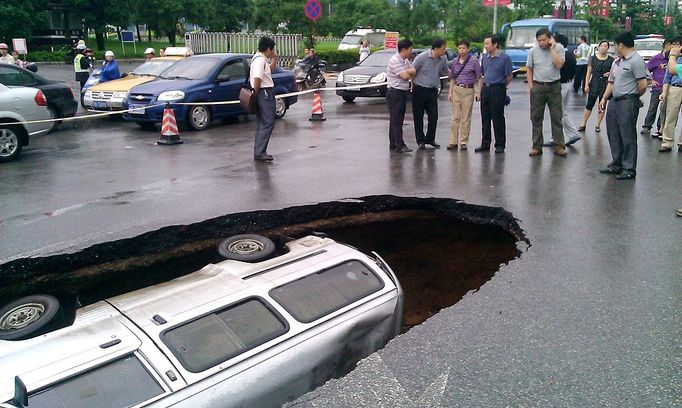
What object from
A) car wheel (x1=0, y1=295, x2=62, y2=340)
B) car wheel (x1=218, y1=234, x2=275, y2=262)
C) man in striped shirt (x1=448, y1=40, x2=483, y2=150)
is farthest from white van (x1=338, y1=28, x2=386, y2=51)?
car wheel (x1=0, y1=295, x2=62, y2=340)

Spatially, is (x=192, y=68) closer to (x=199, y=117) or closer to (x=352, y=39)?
(x=199, y=117)

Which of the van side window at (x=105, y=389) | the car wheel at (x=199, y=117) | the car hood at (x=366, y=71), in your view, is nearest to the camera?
the van side window at (x=105, y=389)

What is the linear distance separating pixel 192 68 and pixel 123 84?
1.86m

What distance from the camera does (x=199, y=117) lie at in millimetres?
13430

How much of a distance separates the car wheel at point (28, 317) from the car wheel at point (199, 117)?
9.51m

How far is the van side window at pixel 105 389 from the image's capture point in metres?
3.05

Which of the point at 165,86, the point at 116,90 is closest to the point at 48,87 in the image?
the point at 116,90

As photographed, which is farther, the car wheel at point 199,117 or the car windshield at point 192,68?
the car windshield at point 192,68

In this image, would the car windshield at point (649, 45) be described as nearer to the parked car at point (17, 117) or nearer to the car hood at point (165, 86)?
the car hood at point (165, 86)

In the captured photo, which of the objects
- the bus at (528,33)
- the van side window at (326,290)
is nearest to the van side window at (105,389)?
the van side window at (326,290)

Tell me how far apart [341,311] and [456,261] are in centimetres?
331

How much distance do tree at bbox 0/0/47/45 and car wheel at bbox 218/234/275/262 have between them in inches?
1458

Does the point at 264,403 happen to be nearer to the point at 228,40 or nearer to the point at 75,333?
the point at 75,333

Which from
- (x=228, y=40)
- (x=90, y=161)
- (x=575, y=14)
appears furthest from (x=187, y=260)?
(x=575, y=14)
